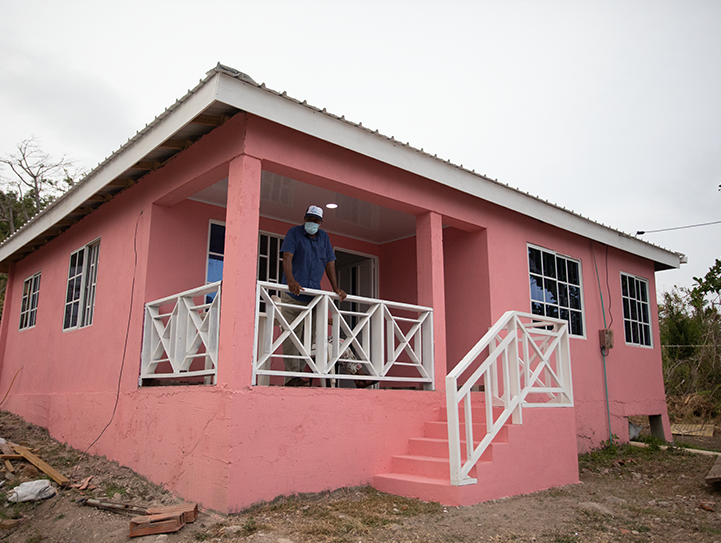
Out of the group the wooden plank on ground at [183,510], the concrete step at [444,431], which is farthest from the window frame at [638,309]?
→ the wooden plank on ground at [183,510]

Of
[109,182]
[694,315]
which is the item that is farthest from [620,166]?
[109,182]

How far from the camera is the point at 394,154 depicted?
6055 millimetres

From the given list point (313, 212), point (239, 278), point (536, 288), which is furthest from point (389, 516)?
point (536, 288)

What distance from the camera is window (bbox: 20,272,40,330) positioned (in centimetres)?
976

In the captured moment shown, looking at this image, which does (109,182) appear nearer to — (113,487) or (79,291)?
(79,291)

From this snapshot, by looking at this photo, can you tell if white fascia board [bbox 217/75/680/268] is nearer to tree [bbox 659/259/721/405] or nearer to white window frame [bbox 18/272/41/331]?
white window frame [bbox 18/272/41/331]

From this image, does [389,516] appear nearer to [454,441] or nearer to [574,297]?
[454,441]

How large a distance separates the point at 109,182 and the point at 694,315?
19210 mm

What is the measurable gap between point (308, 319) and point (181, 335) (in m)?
1.31

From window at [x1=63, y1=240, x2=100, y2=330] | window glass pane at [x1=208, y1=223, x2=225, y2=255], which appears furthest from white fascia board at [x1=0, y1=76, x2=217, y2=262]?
window glass pane at [x1=208, y1=223, x2=225, y2=255]

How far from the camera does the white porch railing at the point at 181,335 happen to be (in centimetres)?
511

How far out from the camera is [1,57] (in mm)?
22141

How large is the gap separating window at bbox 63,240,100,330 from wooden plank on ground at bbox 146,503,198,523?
12.3 ft

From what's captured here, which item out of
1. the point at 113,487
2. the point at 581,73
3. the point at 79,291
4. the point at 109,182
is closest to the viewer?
the point at 113,487
